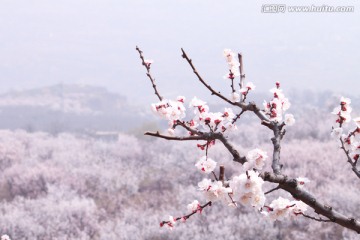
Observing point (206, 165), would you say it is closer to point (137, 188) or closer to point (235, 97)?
point (235, 97)

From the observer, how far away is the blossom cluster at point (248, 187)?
2588mm

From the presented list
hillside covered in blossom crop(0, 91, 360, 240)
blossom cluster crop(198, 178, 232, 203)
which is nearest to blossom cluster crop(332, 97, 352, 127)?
blossom cluster crop(198, 178, 232, 203)

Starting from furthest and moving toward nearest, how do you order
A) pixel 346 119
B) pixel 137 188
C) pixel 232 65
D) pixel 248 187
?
pixel 137 188 → pixel 232 65 → pixel 346 119 → pixel 248 187

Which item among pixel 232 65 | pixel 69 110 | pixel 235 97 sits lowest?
pixel 69 110

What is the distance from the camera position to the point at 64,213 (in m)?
13.2

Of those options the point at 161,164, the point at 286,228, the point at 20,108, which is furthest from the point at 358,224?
the point at 20,108

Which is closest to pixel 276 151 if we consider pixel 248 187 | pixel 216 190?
pixel 216 190

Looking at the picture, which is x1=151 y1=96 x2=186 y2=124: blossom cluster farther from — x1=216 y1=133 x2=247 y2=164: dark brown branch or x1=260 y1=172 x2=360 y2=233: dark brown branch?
x1=260 y1=172 x2=360 y2=233: dark brown branch

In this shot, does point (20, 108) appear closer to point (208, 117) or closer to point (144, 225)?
point (144, 225)

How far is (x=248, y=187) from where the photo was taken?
2605mm

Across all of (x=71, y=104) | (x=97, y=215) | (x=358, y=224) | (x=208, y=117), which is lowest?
(x=71, y=104)

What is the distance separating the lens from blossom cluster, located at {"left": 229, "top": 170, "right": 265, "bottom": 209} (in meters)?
2.59

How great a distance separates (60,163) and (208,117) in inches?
692

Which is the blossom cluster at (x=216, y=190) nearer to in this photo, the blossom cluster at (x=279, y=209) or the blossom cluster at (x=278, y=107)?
the blossom cluster at (x=279, y=209)
